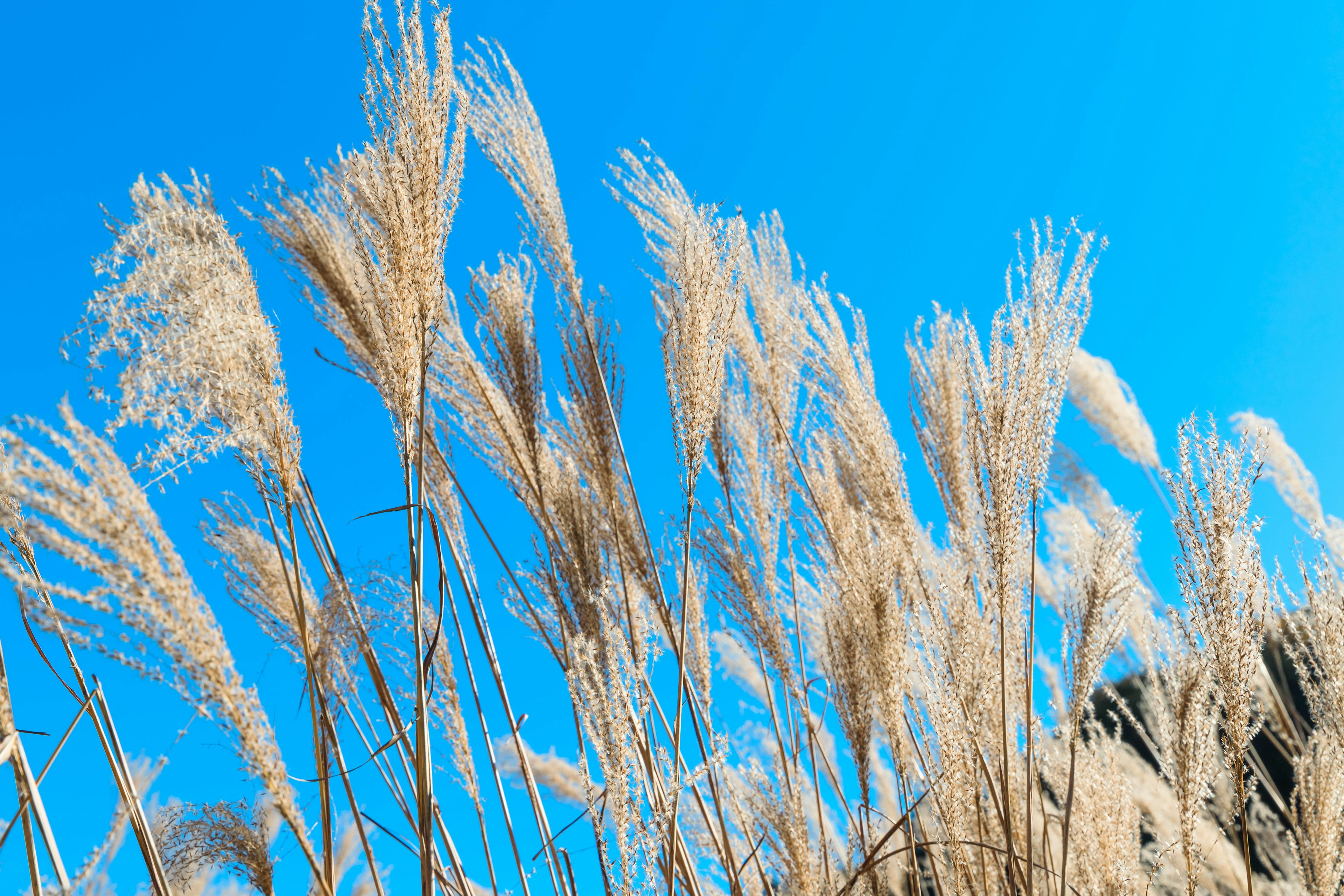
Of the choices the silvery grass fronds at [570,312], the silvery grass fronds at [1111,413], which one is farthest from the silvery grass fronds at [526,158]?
the silvery grass fronds at [1111,413]

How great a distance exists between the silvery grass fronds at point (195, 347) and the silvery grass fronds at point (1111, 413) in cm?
361

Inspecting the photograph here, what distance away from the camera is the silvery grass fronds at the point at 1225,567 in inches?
61.1

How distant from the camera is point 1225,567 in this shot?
5.06 feet

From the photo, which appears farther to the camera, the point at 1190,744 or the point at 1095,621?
the point at 1095,621

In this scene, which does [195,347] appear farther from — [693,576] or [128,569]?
[693,576]

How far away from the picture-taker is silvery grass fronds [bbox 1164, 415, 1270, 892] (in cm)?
155

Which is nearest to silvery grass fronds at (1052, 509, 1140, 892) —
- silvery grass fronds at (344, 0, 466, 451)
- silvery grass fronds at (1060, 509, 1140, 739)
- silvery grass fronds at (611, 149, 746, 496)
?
silvery grass fronds at (1060, 509, 1140, 739)

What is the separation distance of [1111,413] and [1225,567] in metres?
2.59

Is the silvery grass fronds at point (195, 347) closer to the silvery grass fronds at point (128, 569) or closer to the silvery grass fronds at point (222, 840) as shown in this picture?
the silvery grass fronds at point (128, 569)

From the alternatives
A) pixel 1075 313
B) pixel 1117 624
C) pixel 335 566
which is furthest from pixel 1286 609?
pixel 335 566

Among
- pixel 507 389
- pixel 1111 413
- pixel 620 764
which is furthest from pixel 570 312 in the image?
pixel 1111 413

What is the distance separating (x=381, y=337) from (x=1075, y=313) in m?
1.58

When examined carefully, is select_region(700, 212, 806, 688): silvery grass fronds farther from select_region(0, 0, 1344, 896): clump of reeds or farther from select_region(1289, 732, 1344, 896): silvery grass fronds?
select_region(1289, 732, 1344, 896): silvery grass fronds

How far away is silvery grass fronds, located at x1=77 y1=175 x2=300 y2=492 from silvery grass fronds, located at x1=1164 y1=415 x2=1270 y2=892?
1.81 meters
